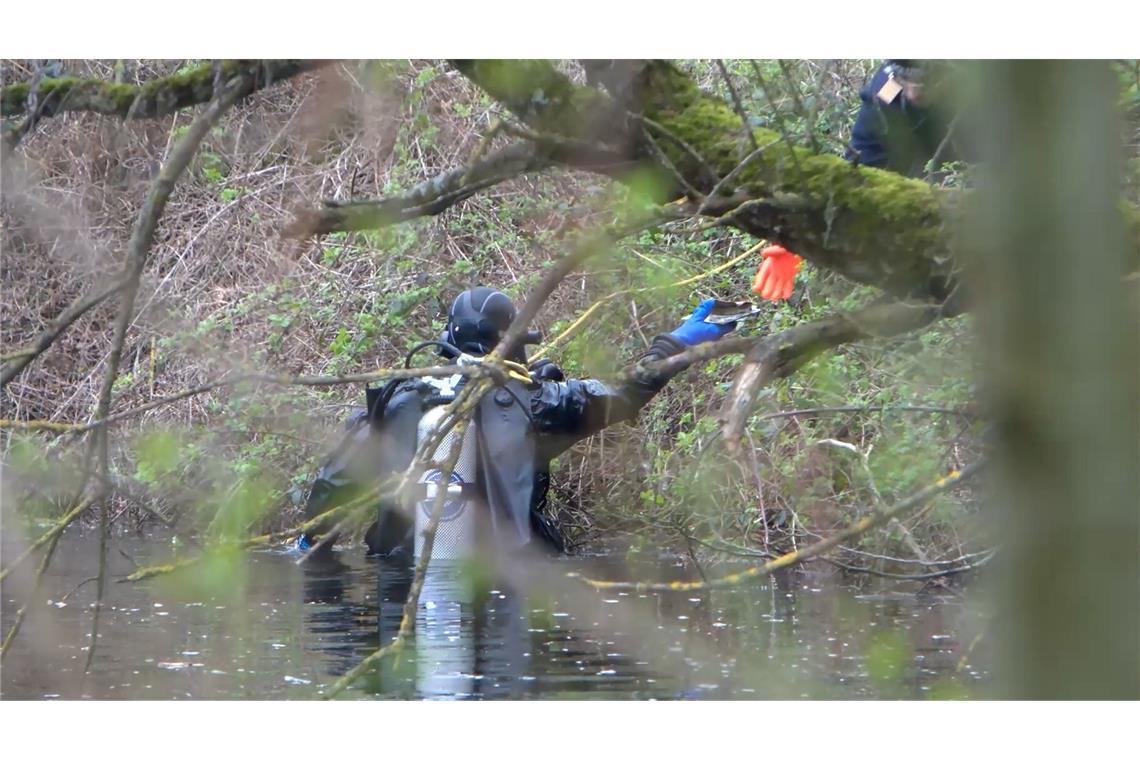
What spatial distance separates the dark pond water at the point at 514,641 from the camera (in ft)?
15.4

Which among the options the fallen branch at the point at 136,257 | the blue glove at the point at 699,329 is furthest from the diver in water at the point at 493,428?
the fallen branch at the point at 136,257

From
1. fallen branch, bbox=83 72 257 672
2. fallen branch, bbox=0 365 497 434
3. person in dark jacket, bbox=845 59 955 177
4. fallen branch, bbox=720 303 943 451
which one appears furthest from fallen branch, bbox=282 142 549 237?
person in dark jacket, bbox=845 59 955 177

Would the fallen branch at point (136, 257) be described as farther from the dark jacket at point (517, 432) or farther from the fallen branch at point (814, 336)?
the dark jacket at point (517, 432)

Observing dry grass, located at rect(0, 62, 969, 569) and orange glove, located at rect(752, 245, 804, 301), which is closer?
dry grass, located at rect(0, 62, 969, 569)

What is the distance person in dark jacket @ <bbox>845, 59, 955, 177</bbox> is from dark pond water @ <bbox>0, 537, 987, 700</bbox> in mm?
1384

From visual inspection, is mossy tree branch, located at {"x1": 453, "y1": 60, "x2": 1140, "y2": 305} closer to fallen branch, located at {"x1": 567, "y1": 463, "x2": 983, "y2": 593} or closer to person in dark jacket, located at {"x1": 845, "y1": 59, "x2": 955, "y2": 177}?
person in dark jacket, located at {"x1": 845, "y1": 59, "x2": 955, "y2": 177}

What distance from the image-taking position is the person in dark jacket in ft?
12.9

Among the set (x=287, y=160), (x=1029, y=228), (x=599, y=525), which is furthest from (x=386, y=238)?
(x=287, y=160)

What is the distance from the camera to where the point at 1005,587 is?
1367 millimetres

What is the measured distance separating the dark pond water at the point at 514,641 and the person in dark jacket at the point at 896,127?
1384mm

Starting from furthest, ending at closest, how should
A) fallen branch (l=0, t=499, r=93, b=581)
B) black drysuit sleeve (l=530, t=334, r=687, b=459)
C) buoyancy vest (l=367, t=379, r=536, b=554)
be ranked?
black drysuit sleeve (l=530, t=334, r=687, b=459)
buoyancy vest (l=367, t=379, r=536, b=554)
fallen branch (l=0, t=499, r=93, b=581)

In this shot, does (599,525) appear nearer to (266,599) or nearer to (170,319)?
(266,599)

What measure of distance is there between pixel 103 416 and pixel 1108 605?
2.25m

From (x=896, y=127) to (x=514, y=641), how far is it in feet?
9.40
